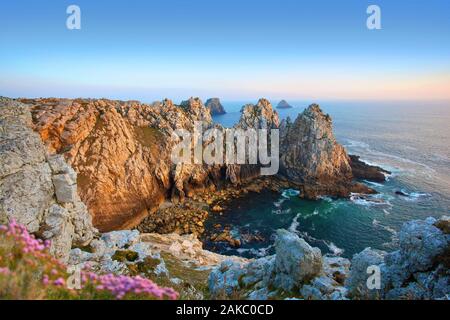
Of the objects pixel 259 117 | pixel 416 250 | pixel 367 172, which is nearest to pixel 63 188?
pixel 416 250

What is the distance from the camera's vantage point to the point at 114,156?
60469mm

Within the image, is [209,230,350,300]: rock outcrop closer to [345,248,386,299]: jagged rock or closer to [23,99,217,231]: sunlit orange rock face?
[345,248,386,299]: jagged rock

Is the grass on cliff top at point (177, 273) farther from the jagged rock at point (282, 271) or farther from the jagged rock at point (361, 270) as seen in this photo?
the jagged rock at point (361, 270)

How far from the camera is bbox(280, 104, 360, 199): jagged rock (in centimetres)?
7962

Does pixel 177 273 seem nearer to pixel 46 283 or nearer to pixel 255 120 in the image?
pixel 46 283

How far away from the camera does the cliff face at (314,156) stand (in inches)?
3132

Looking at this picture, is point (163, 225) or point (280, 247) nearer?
point (280, 247)

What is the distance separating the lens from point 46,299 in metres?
6.25

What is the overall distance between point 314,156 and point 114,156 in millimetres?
53142

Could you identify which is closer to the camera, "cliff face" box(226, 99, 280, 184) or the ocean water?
the ocean water

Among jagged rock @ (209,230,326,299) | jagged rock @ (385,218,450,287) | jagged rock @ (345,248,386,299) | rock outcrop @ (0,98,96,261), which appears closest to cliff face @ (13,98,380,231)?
rock outcrop @ (0,98,96,261)
